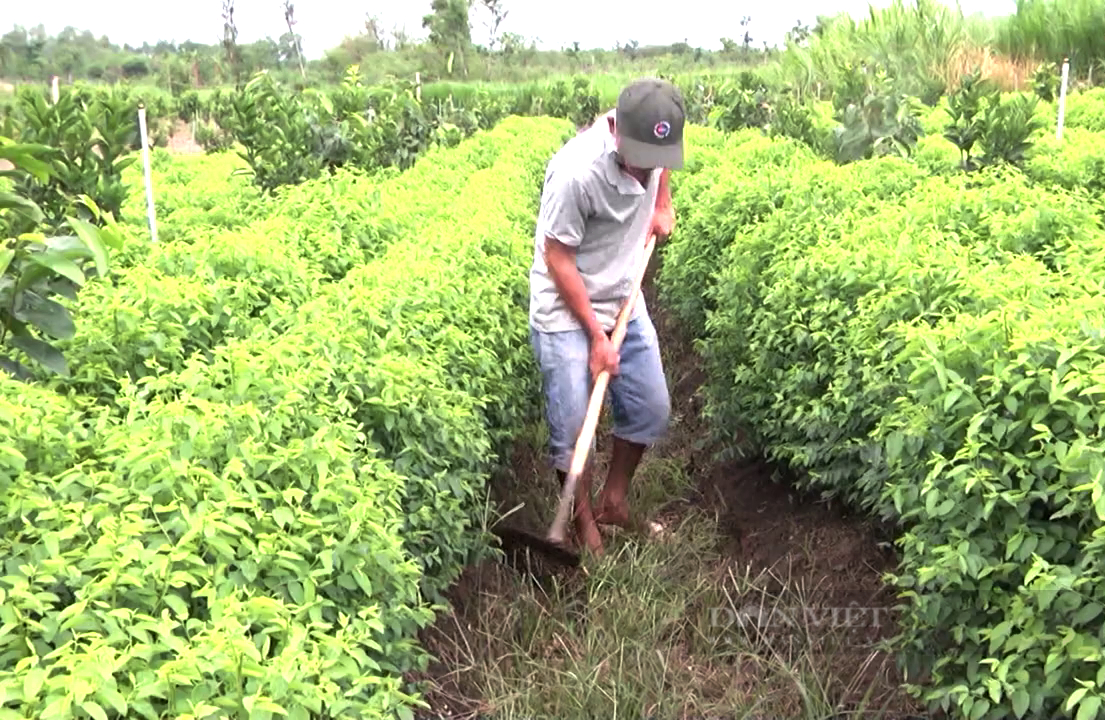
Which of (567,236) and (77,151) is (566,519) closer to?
(567,236)

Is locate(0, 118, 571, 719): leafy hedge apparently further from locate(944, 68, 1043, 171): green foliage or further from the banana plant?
locate(944, 68, 1043, 171): green foliage

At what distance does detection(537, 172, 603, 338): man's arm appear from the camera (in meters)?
3.75

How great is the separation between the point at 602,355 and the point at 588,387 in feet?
0.72

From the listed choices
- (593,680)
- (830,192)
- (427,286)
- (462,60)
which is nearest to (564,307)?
(427,286)

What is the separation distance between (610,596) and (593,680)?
0.57 meters

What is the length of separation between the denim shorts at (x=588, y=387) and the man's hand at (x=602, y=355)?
75 millimetres

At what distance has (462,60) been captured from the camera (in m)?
33.4

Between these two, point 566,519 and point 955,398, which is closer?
point 955,398

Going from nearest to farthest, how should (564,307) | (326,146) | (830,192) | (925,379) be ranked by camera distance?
(925,379) → (564,307) → (830,192) → (326,146)

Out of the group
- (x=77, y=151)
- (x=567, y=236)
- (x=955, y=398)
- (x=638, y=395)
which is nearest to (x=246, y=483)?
(x=955, y=398)

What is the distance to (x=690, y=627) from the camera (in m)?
3.60

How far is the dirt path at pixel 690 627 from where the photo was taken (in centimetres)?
313

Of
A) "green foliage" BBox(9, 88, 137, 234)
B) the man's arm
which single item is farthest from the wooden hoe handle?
"green foliage" BBox(9, 88, 137, 234)

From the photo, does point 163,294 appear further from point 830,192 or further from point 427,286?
point 830,192
